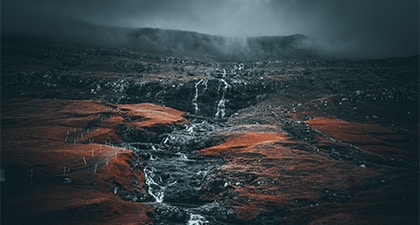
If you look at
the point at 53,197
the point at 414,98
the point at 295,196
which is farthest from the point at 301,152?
the point at 414,98

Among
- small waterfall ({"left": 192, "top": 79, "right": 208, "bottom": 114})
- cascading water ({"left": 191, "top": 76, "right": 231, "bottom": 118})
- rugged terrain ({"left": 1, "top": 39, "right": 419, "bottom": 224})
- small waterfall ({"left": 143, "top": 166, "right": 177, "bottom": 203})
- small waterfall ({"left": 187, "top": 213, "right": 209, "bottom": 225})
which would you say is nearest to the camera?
small waterfall ({"left": 187, "top": 213, "right": 209, "bottom": 225})

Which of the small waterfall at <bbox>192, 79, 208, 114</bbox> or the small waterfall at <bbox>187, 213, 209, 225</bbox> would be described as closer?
the small waterfall at <bbox>187, 213, 209, 225</bbox>

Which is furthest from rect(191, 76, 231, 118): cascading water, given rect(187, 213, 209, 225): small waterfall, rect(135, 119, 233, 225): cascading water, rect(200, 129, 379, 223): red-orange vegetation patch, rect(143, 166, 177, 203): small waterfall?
rect(187, 213, 209, 225): small waterfall

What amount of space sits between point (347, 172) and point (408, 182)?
561 inches

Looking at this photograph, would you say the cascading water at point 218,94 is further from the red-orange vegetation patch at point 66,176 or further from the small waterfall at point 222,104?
the red-orange vegetation patch at point 66,176

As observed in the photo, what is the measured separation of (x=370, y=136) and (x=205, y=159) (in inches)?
2698

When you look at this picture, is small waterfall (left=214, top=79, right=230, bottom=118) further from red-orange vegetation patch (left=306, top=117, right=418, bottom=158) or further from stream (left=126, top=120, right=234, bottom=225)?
red-orange vegetation patch (left=306, top=117, right=418, bottom=158)

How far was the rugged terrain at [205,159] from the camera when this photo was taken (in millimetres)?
66062

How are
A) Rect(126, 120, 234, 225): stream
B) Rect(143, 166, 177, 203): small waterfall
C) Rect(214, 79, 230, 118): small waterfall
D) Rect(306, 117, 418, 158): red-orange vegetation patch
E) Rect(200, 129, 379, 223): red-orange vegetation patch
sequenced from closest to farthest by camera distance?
Rect(126, 120, 234, 225): stream
Rect(200, 129, 379, 223): red-orange vegetation patch
Rect(143, 166, 177, 203): small waterfall
Rect(306, 117, 418, 158): red-orange vegetation patch
Rect(214, 79, 230, 118): small waterfall

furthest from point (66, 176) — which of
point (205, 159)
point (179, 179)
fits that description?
point (205, 159)

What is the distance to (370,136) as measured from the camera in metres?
123

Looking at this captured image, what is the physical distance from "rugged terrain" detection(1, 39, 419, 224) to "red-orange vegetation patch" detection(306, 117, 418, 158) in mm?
464

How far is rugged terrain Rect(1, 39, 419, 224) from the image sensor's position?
66.1 meters

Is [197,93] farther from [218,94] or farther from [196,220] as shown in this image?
[196,220]
